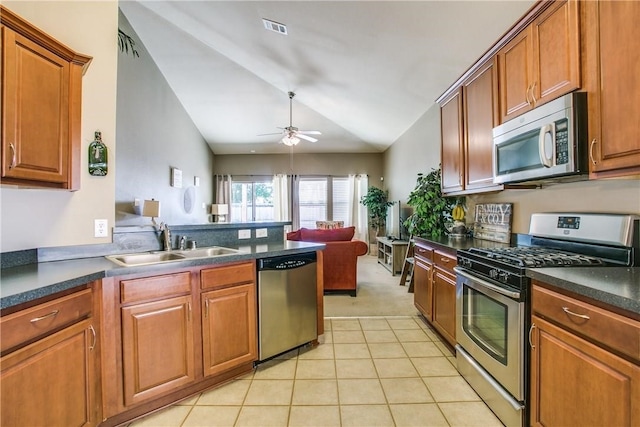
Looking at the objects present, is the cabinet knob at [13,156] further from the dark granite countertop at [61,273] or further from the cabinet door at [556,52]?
the cabinet door at [556,52]

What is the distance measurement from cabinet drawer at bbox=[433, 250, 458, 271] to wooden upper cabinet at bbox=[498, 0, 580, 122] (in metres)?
1.13

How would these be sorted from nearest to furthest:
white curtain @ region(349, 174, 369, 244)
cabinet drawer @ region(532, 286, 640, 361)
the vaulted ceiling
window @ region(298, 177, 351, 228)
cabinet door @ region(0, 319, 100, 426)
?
cabinet drawer @ region(532, 286, 640, 361), cabinet door @ region(0, 319, 100, 426), the vaulted ceiling, white curtain @ region(349, 174, 369, 244), window @ region(298, 177, 351, 228)

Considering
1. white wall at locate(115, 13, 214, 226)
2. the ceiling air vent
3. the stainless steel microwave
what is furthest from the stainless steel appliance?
white wall at locate(115, 13, 214, 226)

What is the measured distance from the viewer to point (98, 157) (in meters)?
2.01

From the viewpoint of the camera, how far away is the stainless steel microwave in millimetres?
1520

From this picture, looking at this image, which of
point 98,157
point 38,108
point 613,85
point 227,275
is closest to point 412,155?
point 613,85

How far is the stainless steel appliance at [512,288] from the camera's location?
4.97 feet

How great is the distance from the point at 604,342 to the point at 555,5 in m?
1.80

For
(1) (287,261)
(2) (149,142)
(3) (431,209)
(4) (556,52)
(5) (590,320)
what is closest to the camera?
(5) (590,320)

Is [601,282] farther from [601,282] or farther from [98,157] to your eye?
[98,157]

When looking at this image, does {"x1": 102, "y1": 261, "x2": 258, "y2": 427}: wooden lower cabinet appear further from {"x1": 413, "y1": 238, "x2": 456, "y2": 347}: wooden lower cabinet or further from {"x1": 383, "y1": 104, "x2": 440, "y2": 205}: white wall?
{"x1": 383, "y1": 104, "x2": 440, "y2": 205}: white wall

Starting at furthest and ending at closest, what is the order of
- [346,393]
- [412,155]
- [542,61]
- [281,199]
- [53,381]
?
[281,199], [412,155], [346,393], [542,61], [53,381]

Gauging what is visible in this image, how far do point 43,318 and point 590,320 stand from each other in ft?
7.50

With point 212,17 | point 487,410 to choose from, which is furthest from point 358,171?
point 487,410
